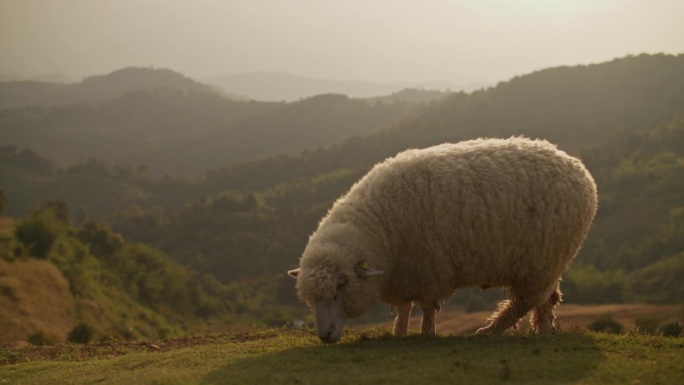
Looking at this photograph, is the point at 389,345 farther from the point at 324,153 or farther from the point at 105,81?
the point at 105,81

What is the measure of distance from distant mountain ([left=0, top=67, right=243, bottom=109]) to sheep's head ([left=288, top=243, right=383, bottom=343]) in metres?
140

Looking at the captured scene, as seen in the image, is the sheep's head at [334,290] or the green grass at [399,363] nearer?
the green grass at [399,363]

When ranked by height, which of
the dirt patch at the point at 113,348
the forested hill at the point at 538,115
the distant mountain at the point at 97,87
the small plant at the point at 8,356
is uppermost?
the distant mountain at the point at 97,87

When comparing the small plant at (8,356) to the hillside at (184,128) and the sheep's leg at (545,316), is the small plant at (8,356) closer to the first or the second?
the sheep's leg at (545,316)

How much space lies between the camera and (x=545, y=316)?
338 inches

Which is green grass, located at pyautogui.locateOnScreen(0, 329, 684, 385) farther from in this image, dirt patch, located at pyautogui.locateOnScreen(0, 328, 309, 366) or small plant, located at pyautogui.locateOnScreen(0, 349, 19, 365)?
dirt patch, located at pyautogui.locateOnScreen(0, 328, 309, 366)

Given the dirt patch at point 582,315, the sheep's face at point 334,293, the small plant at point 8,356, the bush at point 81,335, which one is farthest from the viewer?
the dirt patch at point 582,315

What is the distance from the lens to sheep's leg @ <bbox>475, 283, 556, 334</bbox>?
8.04 meters

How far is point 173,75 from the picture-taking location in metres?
172

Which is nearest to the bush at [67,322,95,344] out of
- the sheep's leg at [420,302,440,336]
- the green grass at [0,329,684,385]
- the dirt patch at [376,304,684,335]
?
the green grass at [0,329,684,385]

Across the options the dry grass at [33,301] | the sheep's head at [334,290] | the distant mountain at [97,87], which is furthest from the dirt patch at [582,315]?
the distant mountain at [97,87]

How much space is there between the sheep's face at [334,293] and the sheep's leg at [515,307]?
1.77 m

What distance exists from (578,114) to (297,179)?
32107 mm

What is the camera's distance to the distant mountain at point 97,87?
14612 centimetres
